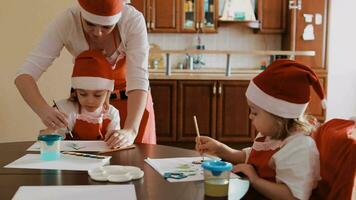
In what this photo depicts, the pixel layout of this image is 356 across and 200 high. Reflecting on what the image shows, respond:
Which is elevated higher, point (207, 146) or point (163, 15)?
point (163, 15)

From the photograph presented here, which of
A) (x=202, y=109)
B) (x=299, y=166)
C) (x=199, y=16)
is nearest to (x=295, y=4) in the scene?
(x=199, y=16)

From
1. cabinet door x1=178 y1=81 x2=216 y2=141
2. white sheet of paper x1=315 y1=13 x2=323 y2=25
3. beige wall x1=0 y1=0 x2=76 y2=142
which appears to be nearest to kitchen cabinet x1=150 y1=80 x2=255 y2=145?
cabinet door x1=178 y1=81 x2=216 y2=141

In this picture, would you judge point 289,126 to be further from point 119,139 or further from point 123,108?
point 123,108

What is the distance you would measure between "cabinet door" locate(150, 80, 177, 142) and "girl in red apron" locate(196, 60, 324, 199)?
3158 millimetres

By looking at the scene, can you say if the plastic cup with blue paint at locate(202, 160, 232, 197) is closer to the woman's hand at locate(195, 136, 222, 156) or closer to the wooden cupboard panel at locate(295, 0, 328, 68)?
the woman's hand at locate(195, 136, 222, 156)

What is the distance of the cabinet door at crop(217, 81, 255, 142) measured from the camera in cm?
470

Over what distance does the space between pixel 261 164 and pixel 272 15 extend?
4.13m

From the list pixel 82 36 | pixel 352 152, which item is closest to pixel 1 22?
pixel 82 36

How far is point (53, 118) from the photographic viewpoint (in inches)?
68.9

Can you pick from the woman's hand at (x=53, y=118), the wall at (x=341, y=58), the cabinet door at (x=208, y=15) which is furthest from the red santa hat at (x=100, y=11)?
the wall at (x=341, y=58)

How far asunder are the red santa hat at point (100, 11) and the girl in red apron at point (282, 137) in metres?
0.68

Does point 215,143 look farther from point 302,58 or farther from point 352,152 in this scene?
point 302,58

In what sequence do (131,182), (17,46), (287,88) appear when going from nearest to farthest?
(131,182) < (287,88) < (17,46)

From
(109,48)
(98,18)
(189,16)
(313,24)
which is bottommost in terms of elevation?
(109,48)
